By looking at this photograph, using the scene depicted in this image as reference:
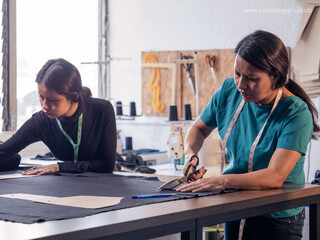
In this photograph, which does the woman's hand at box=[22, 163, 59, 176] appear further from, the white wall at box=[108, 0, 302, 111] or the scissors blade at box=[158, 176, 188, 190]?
the white wall at box=[108, 0, 302, 111]

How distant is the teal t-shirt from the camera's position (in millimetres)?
1899

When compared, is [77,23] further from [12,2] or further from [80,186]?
[80,186]

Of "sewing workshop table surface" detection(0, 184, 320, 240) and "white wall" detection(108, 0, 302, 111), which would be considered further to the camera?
"white wall" detection(108, 0, 302, 111)

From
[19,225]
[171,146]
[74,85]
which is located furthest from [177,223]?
[171,146]

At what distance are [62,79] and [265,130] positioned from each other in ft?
3.37

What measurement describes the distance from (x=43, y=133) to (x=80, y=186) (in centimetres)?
68

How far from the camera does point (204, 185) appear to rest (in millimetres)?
1853

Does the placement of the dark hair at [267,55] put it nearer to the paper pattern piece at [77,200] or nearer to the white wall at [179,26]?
the paper pattern piece at [77,200]

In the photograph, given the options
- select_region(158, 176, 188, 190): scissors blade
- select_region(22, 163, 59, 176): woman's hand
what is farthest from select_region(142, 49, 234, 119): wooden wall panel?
select_region(158, 176, 188, 190): scissors blade

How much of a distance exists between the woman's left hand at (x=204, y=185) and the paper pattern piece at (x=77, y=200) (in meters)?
0.25

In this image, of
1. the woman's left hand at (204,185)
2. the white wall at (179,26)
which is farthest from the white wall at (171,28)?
the woman's left hand at (204,185)

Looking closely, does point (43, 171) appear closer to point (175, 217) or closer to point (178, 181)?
point (178, 181)

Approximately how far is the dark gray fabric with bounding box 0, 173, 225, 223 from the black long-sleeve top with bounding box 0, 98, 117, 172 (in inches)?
8.0

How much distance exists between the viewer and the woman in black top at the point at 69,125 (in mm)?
2520
